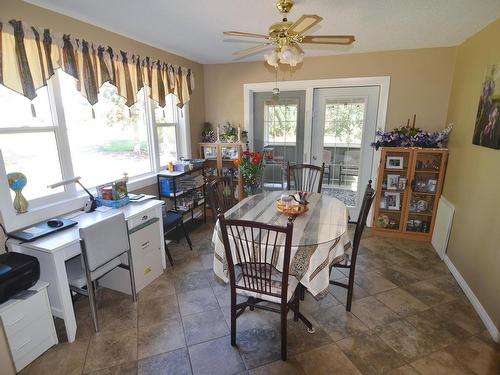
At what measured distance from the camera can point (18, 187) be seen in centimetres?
196

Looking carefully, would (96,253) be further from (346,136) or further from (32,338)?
(346,136)

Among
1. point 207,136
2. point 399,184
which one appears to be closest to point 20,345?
point 207,136

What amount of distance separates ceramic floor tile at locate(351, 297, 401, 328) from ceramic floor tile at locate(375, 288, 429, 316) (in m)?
0.06

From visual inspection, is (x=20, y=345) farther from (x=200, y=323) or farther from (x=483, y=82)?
(x=483, y=82)

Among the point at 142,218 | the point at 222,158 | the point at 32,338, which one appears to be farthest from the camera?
the point at 222,158

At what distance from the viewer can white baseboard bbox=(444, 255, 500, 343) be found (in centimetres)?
194

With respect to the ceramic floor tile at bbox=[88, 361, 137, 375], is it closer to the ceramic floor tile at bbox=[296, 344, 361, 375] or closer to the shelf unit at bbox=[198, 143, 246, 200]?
the ceramic floor tile at bbox=[296, 344, 361, 375]

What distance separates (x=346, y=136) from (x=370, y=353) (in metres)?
2.81

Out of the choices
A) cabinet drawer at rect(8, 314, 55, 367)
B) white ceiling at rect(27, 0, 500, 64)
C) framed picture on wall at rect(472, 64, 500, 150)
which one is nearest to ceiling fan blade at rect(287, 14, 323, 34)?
white ceiling at rect(27, 0, 500, 64)

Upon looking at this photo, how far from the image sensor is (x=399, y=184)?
3496mm

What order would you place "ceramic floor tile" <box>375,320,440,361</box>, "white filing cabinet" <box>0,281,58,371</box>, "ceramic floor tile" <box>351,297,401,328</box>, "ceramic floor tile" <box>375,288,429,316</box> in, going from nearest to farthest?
1. "white filing cabinet" <box>0,281,58,371</box>
2. "ceramic floor tile" <box>375,320,440,361</box>
3. "ceramic floor tile" <box>351,297,401,328</box>
4. "ceramic floor tile" <box>375,288,429,316</box>

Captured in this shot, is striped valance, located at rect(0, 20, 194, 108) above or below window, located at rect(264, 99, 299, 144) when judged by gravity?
above

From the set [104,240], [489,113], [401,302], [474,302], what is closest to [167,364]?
[104,240]

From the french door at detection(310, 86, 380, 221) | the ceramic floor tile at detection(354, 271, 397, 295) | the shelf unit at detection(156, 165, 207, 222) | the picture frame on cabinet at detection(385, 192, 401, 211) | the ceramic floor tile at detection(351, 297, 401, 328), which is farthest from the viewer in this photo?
the french door at detection(310, 86, 380, 221)
